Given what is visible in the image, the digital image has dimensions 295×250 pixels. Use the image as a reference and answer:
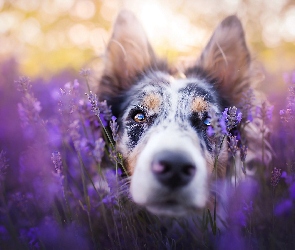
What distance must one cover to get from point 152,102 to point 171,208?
104cm

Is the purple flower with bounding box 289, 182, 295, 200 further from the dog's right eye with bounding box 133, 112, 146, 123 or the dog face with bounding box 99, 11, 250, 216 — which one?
the dog's right eye with bounding box 133, 112, 146, 123

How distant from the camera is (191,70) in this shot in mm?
4016

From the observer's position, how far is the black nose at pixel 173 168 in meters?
2.41

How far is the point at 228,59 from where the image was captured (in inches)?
149

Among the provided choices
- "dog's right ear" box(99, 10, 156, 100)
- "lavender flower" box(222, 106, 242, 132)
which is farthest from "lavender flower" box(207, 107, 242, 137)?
"dog's right ear" box(99, 10, 156, 100)

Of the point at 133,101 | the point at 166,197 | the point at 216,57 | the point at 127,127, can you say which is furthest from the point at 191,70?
the point at 166,197

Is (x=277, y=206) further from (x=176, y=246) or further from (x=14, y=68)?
(x=14, y=68)

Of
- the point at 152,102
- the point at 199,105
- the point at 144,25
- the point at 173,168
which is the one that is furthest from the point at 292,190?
the point at 144,25

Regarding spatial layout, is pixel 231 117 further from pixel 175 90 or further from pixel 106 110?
pixel 175 90

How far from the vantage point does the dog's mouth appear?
260cm

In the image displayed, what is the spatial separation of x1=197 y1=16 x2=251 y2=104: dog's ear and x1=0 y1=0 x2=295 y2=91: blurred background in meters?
0.18

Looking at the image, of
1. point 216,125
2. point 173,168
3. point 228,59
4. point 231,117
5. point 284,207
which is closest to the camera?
point 216,125

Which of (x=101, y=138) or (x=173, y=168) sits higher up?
(x=101, y=138)

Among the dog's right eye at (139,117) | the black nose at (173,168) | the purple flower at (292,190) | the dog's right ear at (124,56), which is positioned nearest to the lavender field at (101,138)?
the purple flower at (292,190)
